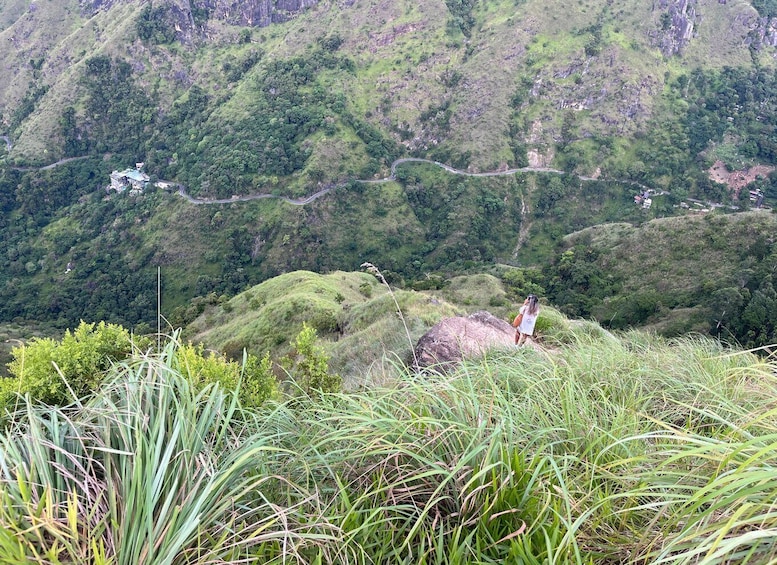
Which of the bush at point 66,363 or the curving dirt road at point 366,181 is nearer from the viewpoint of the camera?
the bush at point 66,363

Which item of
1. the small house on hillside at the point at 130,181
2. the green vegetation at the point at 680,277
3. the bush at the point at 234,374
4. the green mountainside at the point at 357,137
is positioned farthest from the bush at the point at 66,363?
the small house on hillside at the point at 130,181

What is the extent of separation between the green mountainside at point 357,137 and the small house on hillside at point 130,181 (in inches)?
83.4

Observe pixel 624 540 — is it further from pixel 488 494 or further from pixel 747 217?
pixel 747 217

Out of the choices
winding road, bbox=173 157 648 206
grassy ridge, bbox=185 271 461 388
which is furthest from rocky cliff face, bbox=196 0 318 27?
grassy ridge, bbox=185 271 461 388

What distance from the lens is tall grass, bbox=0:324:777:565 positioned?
1.87 meters

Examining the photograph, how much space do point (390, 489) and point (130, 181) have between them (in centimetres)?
8337

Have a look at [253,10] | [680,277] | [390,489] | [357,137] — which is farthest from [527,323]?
[253,10]

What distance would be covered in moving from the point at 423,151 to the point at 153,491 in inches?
3040

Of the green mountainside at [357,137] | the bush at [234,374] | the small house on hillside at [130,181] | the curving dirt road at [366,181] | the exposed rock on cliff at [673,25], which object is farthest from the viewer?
the exposed rock on cliff at [673,25]

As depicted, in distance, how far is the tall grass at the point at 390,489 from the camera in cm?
187

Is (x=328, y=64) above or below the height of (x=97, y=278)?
above

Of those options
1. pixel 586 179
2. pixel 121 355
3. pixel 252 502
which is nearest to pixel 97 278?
pixel 121 355

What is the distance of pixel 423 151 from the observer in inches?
2958

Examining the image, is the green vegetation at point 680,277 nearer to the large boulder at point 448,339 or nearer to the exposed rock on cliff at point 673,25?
the large boulder at point 448,339
